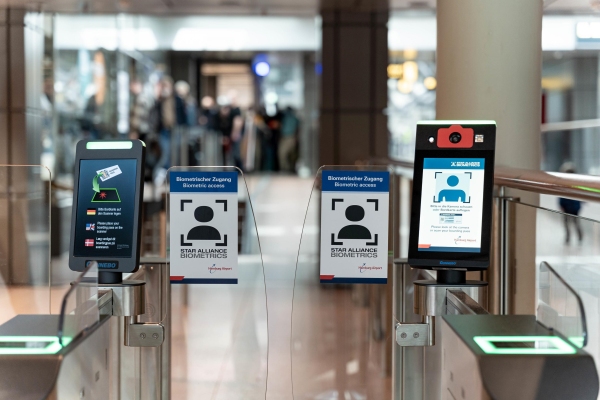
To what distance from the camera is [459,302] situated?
7.32 feet

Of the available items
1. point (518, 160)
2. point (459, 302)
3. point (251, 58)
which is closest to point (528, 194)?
point (518, 160)

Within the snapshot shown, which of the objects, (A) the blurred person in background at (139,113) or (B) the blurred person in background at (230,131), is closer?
(A) the blurred person in background at (139,113)

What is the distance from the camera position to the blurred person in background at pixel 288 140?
34.6ft

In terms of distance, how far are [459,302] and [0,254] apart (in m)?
1.59

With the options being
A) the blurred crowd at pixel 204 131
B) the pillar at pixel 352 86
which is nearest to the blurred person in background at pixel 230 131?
the blurred crowd at pixel 204 131

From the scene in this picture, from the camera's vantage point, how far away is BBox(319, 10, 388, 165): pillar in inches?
332

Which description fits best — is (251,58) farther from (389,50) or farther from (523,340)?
(523,340)

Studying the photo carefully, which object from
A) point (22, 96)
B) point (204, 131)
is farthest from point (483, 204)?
point (204, 131)

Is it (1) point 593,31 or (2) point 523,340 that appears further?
(1) point 593,31

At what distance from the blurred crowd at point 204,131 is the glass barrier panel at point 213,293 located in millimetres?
2145

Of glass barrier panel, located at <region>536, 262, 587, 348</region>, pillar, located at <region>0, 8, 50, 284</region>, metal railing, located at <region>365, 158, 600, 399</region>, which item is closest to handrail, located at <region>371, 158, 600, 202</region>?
metal railing, located at <region>365, 158, 600, 399</region>

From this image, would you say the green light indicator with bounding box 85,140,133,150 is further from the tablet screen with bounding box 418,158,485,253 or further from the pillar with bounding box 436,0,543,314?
the pillar with bounding box 436,0,543,314

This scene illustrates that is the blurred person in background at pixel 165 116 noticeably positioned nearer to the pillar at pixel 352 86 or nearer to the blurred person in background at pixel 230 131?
the blurred person in background at pixel 230 131

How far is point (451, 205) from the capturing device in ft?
7.55
